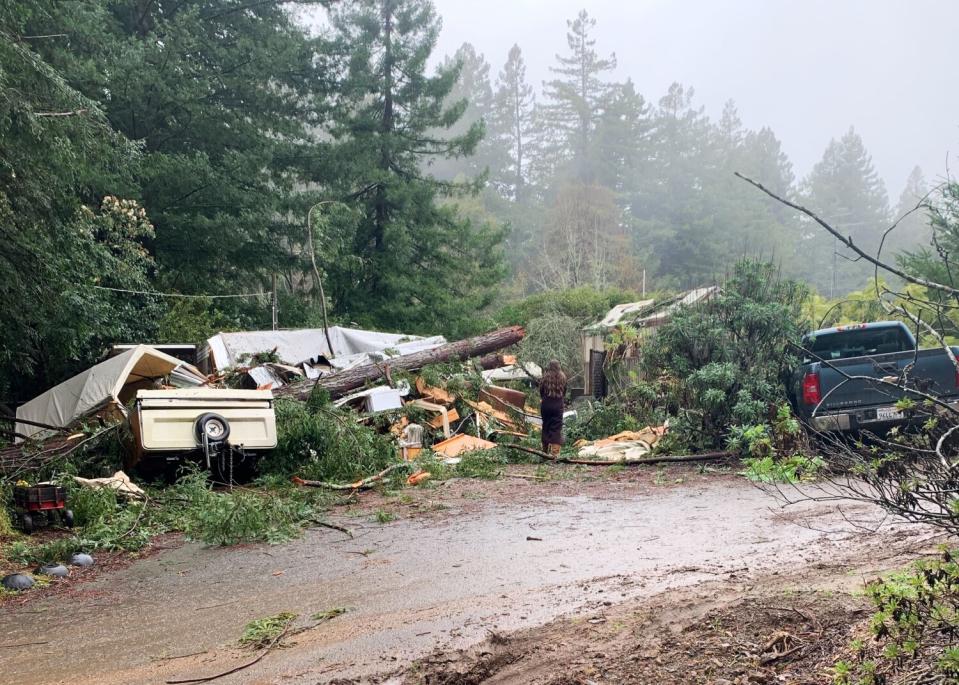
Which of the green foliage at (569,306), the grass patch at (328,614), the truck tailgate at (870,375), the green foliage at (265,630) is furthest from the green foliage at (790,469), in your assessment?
the green foliage at (569,306)

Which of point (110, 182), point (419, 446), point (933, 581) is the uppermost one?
point (110, 182)

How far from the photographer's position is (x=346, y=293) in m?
26.2

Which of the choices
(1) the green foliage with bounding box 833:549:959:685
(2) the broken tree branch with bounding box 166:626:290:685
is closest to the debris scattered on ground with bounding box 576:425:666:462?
(2) the broken tree branch with bounding box 166:626:290:685

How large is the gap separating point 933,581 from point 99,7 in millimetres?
22227

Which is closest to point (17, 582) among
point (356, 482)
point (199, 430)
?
point (199, 430)

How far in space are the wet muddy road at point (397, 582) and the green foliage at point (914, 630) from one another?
3.18 ft

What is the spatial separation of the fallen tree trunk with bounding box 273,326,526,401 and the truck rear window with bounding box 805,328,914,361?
26.6 ft

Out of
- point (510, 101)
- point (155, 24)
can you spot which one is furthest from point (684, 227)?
point (155, 24)

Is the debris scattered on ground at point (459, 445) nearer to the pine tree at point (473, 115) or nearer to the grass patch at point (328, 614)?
the grass patch at point (328, 614)

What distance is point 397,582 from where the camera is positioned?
561 cm

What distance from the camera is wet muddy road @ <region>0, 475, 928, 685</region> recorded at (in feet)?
13.8

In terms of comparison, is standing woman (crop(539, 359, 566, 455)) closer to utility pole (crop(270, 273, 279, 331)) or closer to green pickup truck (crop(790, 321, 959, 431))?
green pickup truck (crop(790, 321, 959, 431))

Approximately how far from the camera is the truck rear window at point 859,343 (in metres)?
10.6

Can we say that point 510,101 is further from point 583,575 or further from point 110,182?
point 583,575
